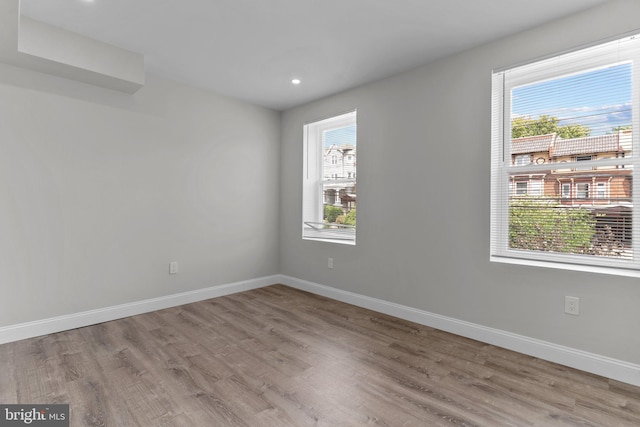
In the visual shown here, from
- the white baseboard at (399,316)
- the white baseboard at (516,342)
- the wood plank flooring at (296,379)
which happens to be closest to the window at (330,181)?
the white baseboard at (399,316)

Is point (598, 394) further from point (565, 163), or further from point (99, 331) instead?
point (99, 331)

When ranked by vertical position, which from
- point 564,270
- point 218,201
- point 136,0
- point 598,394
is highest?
A: point 136,0

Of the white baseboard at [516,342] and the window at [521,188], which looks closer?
the white baseboard at [516,342]

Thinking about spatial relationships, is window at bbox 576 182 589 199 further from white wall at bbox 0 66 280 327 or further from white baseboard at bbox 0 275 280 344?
white baseboard at bbox 0 275 280 344

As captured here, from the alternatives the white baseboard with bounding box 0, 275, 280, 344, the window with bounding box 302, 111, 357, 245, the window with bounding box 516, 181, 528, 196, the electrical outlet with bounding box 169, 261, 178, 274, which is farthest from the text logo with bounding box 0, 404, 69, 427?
the window with bounding box 516, 181, 528, 196

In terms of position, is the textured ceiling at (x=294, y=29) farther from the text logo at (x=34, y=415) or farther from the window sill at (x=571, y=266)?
the text logo at (x=34, y=415)

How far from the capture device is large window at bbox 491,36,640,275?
7.27 ft

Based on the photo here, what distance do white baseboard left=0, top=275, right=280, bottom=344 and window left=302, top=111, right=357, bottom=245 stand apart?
1276 millimetres

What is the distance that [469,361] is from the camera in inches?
93.3

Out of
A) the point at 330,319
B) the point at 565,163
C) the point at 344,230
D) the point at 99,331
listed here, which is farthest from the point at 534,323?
the point at 99,331

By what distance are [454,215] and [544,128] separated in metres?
0.97

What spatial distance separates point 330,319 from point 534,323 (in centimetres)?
177

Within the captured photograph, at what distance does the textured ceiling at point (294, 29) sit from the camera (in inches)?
88.1

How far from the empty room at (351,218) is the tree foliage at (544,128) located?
0.02 meters
